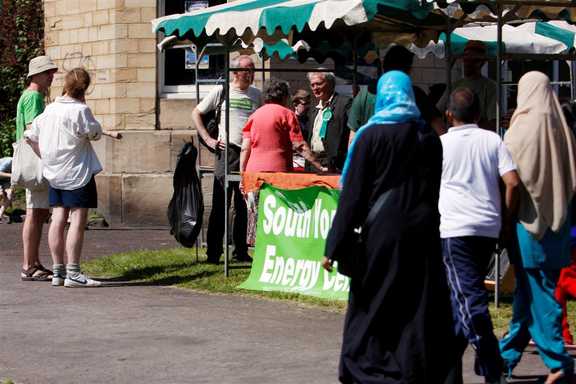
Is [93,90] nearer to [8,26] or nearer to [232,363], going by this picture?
[8,26]

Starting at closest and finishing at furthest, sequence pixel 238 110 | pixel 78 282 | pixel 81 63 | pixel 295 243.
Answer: pixel 295 243 → pixel 78 282 → pixel 238 110 → pixel 81 63

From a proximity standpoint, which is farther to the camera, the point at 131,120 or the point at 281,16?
the point at 131,120

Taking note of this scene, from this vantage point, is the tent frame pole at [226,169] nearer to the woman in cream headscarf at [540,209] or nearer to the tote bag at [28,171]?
the tote bag at [28,171]

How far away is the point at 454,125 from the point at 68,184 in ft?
16.3

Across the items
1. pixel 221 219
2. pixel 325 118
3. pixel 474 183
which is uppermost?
pixel 325 118

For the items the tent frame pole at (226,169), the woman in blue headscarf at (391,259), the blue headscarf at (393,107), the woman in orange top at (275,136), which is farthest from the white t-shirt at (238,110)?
the woman in blue headscarf at (391,259)

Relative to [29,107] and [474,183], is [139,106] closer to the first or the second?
[29,107]

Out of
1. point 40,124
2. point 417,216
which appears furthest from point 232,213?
point 417,216

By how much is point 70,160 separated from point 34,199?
0.84m

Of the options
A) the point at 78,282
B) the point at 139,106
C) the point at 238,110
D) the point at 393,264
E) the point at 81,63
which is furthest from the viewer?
the point at 81,63

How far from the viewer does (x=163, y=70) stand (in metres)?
18.8

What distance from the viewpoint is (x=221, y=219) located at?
13.7 m

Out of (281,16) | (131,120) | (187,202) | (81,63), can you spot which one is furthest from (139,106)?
(281,16)

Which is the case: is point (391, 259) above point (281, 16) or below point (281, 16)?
below
